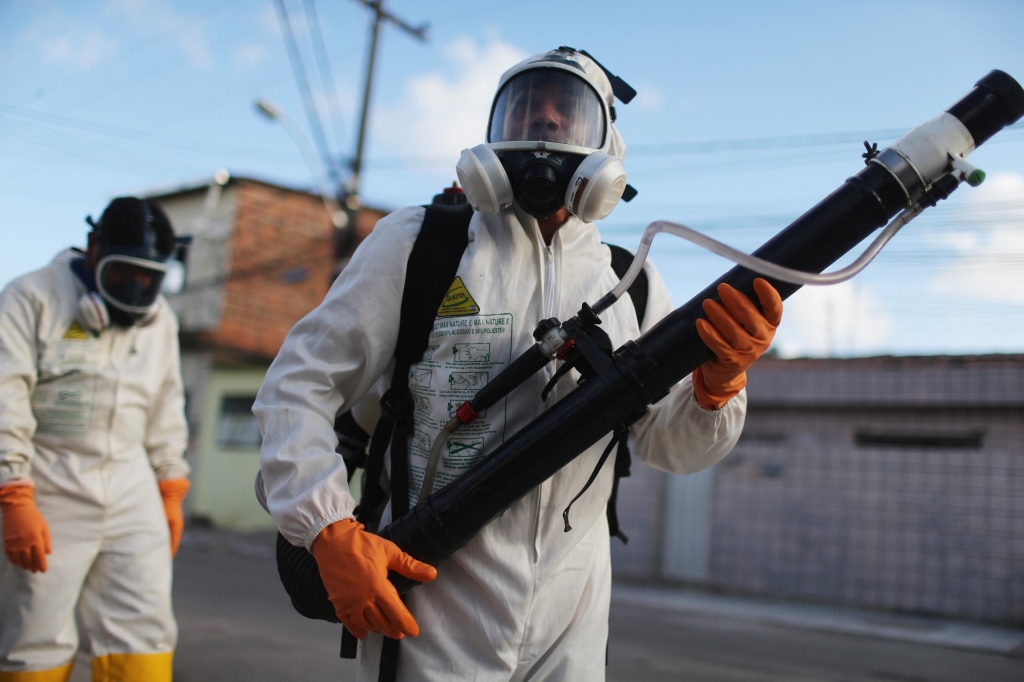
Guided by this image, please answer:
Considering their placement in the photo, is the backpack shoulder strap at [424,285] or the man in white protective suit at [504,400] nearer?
the man in white protective suit at [504,400]

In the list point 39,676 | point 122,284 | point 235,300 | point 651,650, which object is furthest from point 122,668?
point 235,300

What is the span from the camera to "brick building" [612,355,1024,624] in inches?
373

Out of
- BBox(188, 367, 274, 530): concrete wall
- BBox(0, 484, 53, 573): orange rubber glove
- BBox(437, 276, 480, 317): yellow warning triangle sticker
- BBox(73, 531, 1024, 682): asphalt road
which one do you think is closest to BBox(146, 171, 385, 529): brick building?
BBox(188, 367, 274, 530): concrete wall

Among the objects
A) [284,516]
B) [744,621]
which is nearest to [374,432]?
[284,516]

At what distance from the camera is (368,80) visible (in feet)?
44.0

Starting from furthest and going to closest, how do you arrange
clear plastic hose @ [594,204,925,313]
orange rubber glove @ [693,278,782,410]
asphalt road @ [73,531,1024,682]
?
asphalt road @ [73,531,1024,682] → orange rubber glove @ [693,278,782,410] → clear plastic hose @ [594,204,925,313]

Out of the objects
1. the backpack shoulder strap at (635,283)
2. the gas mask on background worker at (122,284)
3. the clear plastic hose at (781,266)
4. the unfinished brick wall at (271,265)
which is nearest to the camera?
the clear plastic hose at (781,266)

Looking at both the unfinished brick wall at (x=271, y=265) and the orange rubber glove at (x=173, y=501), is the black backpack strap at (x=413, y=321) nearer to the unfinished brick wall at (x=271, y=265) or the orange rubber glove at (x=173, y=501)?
the orange rubber glove at (x=173, y=501)

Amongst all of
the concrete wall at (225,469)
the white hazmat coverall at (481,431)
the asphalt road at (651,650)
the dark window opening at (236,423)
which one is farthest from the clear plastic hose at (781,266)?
the dark window opening at (236,423)

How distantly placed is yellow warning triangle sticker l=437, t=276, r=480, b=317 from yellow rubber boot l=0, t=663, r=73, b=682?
2447 millimetres

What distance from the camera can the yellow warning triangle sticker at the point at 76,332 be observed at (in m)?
3.57

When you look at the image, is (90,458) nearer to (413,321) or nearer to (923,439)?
(413,321)

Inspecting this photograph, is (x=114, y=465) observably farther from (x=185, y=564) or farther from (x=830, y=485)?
(x=830, y=485)

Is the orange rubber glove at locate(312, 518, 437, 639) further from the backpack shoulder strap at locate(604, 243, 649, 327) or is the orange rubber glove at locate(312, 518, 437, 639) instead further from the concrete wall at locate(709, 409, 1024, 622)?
the concrete wall at locate(709, 409, 1024, 622)
